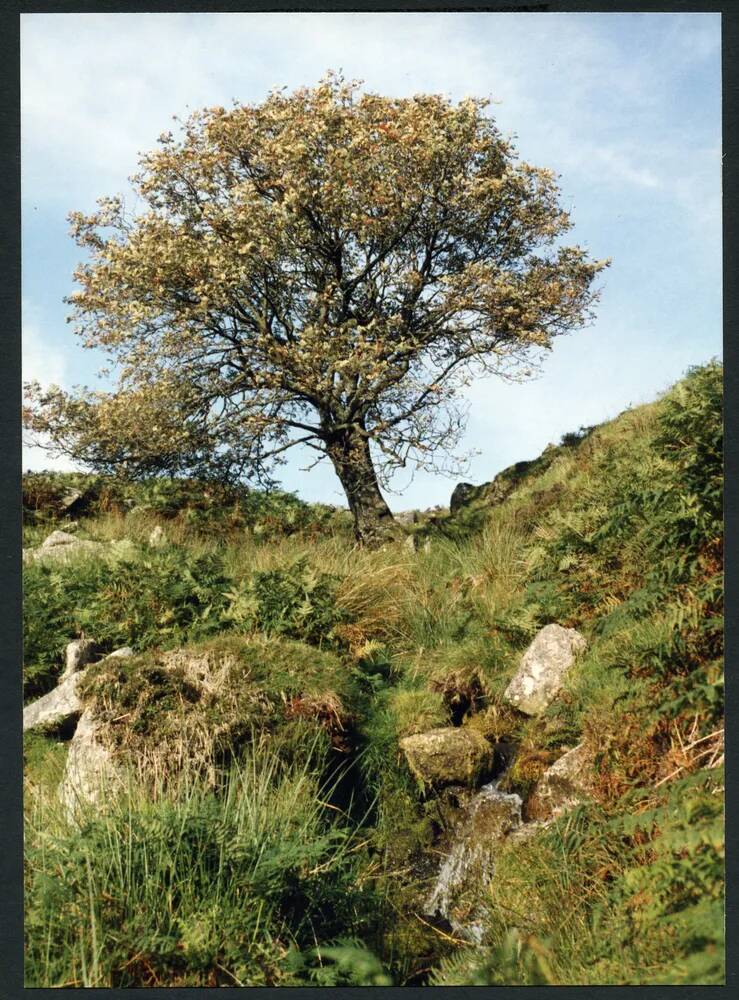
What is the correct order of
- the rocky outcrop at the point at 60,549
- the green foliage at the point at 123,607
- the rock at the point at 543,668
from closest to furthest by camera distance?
1. the rock at the point at 543,668
2. the green foliage at the point at 123,607
3. the rocky outcrop at the point at 60,549

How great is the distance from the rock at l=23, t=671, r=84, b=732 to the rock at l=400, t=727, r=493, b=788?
2842 millimetres

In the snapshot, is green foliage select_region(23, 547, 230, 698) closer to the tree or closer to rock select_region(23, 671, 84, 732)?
rock select_region(23, 671, 84, 732)

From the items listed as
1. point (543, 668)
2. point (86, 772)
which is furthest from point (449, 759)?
point (86, 772)

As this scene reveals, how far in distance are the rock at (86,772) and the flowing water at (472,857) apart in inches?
97.7

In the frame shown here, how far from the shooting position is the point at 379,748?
759 centimetres

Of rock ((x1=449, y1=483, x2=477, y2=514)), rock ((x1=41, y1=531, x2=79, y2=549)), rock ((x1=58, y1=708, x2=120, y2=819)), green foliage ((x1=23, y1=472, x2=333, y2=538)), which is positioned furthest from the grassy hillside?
rock ((x1=449, y1=483, x2=477, y2=514))

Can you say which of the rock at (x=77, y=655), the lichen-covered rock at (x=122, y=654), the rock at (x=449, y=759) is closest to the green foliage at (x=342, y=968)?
the rock at (x=449, y=759)

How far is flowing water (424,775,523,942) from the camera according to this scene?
19.6ft

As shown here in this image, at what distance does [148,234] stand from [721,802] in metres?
11.8

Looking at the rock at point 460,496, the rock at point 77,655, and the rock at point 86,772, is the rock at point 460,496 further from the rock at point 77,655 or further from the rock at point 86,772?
the rock at point 86,772

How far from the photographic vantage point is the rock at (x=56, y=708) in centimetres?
718

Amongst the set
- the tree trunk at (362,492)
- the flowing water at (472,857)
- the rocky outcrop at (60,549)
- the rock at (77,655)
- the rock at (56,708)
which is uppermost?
the tree trunk at (362,492)

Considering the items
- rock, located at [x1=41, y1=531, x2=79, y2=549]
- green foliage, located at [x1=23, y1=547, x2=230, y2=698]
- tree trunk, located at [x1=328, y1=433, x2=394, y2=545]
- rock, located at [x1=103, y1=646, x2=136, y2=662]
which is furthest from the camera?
tree trunk, located at [x1=328, y1=433, x2=394, y2=545]

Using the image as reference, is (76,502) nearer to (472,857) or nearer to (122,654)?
(122,654)
